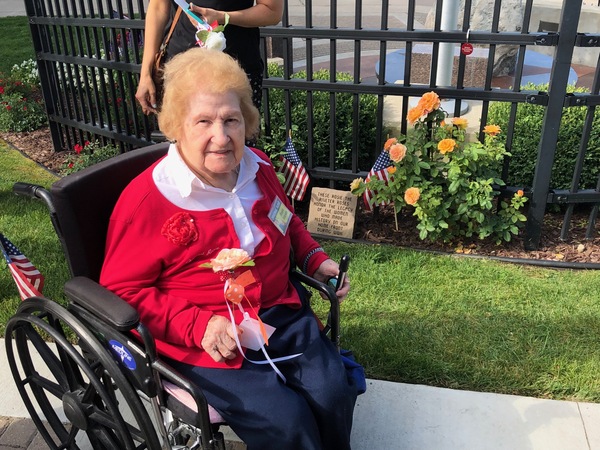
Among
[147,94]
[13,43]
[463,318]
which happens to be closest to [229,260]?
[147,94]

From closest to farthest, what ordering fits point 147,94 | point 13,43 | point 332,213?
point 147,94 < point 332,213 < point 13,43

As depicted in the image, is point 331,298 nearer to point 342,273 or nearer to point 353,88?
point 342,273

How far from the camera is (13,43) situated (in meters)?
10.6

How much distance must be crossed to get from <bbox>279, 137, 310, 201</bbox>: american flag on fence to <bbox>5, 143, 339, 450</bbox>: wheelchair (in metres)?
1.77

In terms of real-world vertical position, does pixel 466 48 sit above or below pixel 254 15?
below

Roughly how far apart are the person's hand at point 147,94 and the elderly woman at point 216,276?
114 centimetres

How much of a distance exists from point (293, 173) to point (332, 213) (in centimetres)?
36

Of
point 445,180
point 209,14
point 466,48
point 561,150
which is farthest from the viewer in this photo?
point 561,150

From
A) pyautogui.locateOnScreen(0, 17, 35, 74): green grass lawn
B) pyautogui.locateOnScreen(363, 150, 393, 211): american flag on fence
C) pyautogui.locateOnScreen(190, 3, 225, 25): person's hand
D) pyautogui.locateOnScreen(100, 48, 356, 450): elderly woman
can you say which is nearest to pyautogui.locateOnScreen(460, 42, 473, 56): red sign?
pyautogui.locateOnScreen(363, 150, 393, 211): american flag on fence

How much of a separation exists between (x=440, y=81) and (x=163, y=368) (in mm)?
4516

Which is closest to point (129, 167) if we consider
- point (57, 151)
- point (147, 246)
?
point (147, 246)

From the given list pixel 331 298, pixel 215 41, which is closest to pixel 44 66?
pixel 215 41

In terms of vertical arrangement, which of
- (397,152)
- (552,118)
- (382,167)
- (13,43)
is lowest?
(13,43)

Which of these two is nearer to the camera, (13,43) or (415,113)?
(415,113)
